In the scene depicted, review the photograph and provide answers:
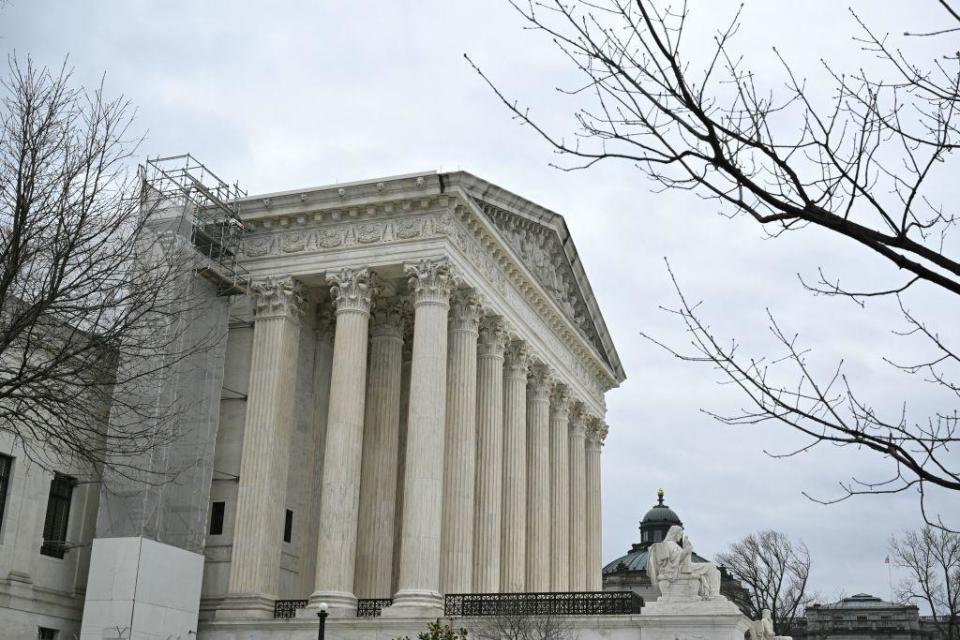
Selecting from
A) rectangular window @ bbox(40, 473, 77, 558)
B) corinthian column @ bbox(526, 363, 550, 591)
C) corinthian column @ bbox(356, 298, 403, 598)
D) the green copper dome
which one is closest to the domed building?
the green copper dome

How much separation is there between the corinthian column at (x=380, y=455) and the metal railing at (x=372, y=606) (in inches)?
99.1

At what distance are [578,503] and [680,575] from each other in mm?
19669

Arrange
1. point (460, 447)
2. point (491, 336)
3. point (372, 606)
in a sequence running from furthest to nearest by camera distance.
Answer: point (491, 336)
point (460, 447)
point (372, 606)

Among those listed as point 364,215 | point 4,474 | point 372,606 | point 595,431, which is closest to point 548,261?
point 595,431

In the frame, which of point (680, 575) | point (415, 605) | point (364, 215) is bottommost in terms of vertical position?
point (415, 605)

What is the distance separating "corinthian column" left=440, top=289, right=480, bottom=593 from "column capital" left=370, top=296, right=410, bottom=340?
3.65m

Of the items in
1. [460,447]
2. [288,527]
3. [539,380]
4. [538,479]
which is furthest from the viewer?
[539,380]

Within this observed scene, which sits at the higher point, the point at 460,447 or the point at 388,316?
the point at 388,316

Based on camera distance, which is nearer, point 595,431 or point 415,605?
point 415,605

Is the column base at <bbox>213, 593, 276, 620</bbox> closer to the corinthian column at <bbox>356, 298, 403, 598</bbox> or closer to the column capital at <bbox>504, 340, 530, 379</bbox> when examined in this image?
the corinthian column at <bbox>356, 298, 403, 598</bbox>

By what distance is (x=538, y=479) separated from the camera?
147ft

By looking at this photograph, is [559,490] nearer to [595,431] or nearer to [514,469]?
[514,469]

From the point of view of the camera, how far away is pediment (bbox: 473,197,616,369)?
4181 cm

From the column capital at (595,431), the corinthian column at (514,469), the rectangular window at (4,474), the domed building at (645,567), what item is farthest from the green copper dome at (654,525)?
the rectangular window at (4,474)
